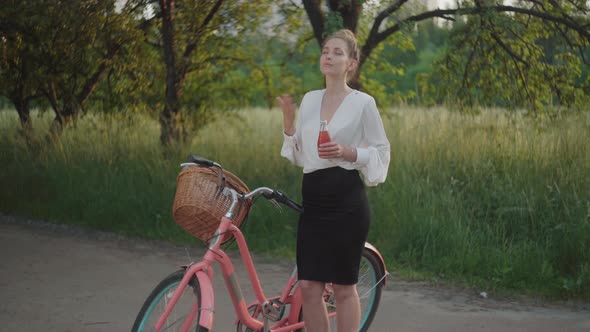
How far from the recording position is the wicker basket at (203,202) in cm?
385

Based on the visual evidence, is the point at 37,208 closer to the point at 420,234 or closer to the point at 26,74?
the point at 26,74

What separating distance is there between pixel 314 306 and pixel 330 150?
0.80 meters

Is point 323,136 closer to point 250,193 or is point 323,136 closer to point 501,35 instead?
point 250,193

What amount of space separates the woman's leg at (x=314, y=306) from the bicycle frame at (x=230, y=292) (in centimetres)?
18

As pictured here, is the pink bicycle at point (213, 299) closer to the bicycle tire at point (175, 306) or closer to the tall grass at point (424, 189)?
the bicycle tire at point (175, 306)

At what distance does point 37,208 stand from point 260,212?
9.71ft

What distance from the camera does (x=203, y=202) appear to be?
3865 millimetres

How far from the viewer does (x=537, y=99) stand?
9.70 metres

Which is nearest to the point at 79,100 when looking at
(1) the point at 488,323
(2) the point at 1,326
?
(2) the point at 1,326

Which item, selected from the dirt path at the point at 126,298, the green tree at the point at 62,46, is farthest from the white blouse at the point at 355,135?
the green tree at the point at 62,46

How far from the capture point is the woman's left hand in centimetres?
375

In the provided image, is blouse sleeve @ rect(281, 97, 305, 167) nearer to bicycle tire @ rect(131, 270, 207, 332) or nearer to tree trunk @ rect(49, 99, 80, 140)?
bicycle tire @ rect(131, 270, 207, 332)

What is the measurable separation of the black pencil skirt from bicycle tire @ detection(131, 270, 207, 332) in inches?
21.5

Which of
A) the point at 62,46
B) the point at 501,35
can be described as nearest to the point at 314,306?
the point at 501,35
